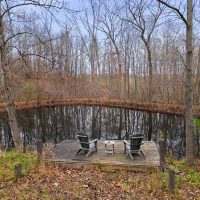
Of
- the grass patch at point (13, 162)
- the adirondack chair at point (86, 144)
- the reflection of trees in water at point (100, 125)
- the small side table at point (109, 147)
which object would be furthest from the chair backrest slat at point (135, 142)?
the reflection of trees in water at point (100, 125)

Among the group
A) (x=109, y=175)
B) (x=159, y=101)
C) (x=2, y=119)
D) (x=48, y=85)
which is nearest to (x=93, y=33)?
(x=48, y=85)

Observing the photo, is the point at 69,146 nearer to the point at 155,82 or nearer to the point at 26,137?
the point at 26,137

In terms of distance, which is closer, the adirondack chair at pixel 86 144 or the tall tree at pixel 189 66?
the tall tree at pixel 189 66

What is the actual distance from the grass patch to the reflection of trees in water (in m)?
3.76

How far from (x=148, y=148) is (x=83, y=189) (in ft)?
13.7

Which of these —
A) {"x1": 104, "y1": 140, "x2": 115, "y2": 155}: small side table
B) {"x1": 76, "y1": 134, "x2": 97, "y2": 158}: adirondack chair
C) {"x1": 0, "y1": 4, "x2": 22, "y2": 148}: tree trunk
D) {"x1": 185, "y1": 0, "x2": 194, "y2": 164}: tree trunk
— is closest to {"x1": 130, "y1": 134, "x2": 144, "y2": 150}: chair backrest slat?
{"x1": 104, "y1": 140, "x2": 115, "y2": 155}: small side table

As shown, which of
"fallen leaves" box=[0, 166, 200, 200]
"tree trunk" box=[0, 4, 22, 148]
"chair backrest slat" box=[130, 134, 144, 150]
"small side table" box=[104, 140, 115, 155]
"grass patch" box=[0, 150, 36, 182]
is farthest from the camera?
"tree trunk" box=[0, 4, 22, 148]

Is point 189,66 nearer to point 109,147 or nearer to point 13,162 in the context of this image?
point 109,147

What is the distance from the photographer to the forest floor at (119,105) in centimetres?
2307

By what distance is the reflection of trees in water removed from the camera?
15134 millimetres

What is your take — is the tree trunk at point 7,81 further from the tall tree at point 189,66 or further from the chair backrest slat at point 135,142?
the tall tree at point 189,66

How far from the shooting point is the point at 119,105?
91.9ft

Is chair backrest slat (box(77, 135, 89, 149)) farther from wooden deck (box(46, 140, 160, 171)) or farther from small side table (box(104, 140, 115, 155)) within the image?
small side table (box(104, 140, 115, 155))

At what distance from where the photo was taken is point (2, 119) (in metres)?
21.1
